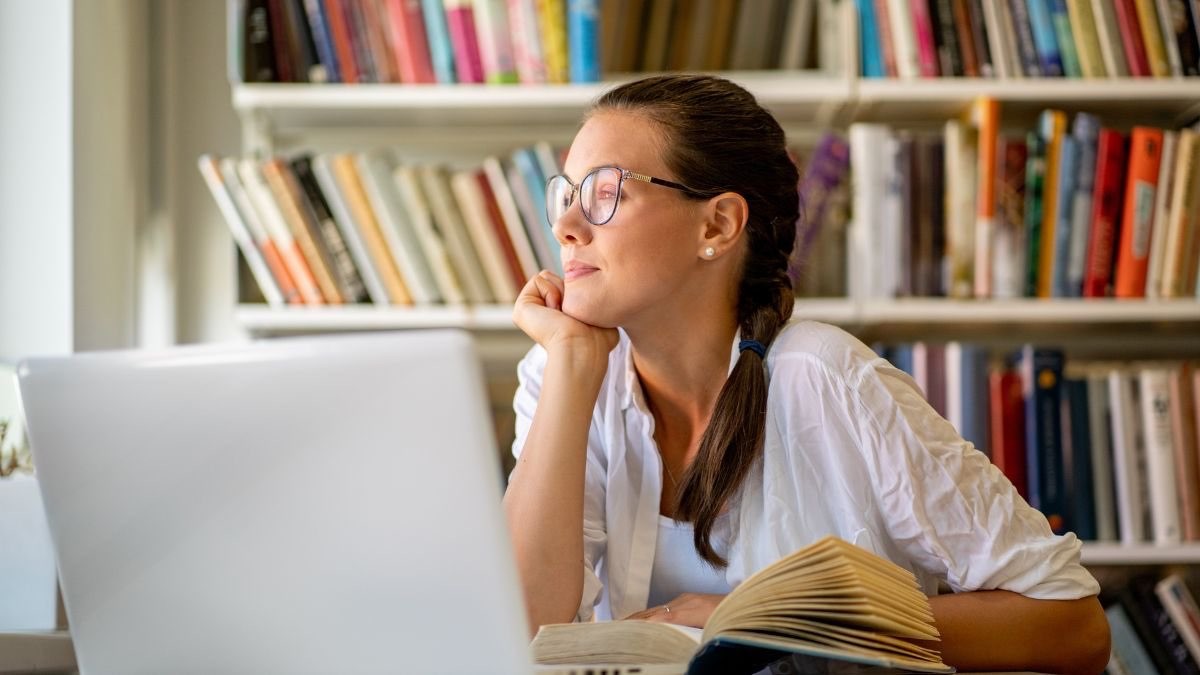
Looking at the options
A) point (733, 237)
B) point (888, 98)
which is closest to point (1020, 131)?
point (888, 98)

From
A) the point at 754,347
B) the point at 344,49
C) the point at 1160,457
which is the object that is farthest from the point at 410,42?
the point at 1160,457

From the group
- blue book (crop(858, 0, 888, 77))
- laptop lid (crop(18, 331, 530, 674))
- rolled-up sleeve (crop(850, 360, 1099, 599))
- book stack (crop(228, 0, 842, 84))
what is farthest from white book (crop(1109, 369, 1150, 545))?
laptop lid (crop(18, 331, 530, 674))

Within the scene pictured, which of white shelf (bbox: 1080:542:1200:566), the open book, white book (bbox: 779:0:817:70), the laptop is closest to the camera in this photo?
the laptop

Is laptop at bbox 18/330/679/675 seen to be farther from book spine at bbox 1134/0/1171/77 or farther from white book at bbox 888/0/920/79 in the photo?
book spine at bbox 1134/0/1171/77

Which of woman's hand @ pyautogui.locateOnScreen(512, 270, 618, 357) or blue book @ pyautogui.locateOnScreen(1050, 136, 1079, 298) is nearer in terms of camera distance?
woman's hand @ pyautogui.locateOnScreen(512, 270, 618, 357)

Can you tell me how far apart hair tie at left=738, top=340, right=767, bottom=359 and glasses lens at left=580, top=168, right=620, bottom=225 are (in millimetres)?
209

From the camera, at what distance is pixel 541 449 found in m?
1.22

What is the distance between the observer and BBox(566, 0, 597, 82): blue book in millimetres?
1979

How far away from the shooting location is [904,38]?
2.01 meters

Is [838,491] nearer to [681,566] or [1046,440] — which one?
[681,566]

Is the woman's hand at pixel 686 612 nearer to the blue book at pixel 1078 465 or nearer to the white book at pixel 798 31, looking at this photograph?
the blue book at pixel 1078 465

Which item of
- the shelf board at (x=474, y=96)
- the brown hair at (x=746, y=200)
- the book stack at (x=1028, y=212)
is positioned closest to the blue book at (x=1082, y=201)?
the book stack at (x=1028, y=212)

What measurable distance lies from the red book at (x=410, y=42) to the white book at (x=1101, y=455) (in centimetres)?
126

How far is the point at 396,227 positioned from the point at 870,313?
82 centimetres
